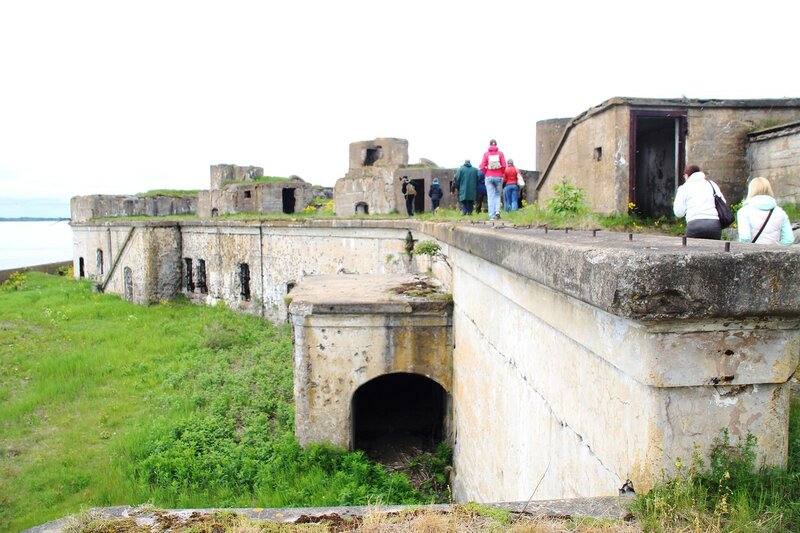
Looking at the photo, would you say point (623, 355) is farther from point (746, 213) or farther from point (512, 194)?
point (512, 194)

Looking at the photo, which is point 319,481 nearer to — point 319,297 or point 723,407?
point 319,297

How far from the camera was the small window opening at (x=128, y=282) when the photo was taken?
2607 cm

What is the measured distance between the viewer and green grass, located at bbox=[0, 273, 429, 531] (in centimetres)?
824

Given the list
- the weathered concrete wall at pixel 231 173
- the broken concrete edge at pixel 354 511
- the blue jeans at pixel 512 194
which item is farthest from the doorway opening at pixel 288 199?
the broken concrete edge at pixel 354 511

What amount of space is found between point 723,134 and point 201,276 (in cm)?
1889

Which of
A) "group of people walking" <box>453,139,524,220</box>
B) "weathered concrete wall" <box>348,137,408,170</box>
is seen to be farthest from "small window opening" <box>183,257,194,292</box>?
"group of people walking" <box>453,139,524,220</box>

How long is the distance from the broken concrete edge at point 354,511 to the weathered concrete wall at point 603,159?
8.93 meters

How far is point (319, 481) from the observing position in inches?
316

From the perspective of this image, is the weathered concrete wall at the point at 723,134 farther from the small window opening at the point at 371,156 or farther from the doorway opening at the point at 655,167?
the small window opening at the point at 371,156

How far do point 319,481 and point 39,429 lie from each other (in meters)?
6.70

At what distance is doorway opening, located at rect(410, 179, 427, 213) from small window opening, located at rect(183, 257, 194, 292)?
378 inches

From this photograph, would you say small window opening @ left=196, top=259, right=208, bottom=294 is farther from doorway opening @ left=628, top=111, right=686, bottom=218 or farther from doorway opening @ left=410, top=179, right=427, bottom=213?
doorway opening @ left=628, top=111, right=686, bottom=218

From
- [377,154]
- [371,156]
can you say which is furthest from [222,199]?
[377,154]

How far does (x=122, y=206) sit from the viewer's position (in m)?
32.4
